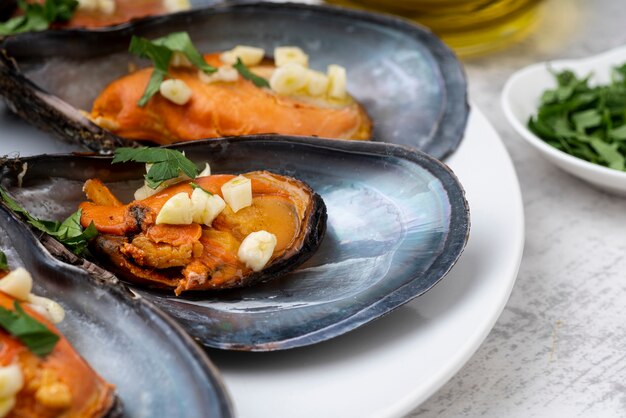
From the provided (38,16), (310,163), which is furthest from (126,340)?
(38,16)

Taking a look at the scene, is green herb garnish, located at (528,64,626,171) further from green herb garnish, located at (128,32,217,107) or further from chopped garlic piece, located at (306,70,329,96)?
green herb garnish, located at (128,32,217,107)

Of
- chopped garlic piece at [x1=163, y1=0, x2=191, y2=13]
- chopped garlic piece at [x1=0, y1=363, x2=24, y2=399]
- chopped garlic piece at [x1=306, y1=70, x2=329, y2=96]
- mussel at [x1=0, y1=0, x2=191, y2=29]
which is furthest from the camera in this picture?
chopped garlic piece at [x1=163, y1=0, x2=191, y2=13]

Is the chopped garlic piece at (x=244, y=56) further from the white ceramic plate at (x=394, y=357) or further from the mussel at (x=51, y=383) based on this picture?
the mussel at (x=51, y=383)

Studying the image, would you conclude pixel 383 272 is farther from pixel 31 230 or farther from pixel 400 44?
pixel 400 44

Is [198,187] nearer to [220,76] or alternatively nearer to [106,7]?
[220,76]

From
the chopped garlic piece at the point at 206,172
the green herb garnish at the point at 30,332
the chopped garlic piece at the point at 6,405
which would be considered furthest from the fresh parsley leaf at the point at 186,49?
the chopped garlic piece at the point at 6,405

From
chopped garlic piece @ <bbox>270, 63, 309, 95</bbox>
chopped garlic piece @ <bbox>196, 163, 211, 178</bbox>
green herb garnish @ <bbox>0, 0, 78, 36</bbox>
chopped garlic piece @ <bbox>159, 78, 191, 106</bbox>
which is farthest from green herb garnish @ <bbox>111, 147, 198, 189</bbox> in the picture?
green herb garnish @ <bbox>0, 0, 78, 36</bbox>
